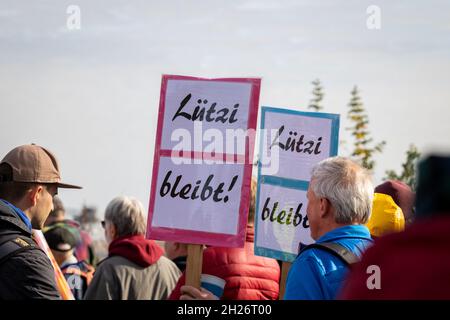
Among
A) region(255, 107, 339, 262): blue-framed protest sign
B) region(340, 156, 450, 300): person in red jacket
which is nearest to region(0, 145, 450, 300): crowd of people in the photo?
region(340, 156, 450, 300): person in red jacket

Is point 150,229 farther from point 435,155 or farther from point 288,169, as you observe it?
point 435,155

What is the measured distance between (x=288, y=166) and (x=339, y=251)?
171 centimetres

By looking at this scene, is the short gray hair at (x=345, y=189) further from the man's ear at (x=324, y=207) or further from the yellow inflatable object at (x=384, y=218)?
the yellow inflatable object at (x=384, y=218)

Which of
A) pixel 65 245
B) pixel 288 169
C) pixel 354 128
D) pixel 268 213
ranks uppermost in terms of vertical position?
pixel 354 128

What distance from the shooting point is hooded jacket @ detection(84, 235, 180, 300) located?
18.2 feet

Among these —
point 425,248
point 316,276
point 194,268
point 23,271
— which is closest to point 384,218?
point 194,268

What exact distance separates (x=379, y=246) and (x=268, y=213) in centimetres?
377

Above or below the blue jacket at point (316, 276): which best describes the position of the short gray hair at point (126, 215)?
above

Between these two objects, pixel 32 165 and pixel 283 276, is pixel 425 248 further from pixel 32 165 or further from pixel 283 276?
pixel 283 276

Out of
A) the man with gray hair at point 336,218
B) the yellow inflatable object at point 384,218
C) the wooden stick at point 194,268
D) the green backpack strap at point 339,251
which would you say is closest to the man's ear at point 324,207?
the man with gray hair at point 336,218

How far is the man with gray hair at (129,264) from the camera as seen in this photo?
5570 mm

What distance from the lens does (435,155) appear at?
1.16 meters
